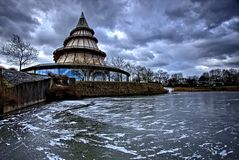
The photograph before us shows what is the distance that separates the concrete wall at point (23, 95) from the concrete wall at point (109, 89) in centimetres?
949

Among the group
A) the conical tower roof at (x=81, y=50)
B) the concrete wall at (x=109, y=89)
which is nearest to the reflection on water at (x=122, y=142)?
the concrete wall at (x=109, y=89)

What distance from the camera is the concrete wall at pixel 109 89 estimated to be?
96.5 feet

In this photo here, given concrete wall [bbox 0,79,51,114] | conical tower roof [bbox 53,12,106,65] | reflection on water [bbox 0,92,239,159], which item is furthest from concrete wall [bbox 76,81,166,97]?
reflection on water [bbox 0,92,239,159]

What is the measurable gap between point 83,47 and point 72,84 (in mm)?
23911

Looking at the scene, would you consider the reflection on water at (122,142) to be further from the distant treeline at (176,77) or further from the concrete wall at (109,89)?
the distant treeline at (176,77)

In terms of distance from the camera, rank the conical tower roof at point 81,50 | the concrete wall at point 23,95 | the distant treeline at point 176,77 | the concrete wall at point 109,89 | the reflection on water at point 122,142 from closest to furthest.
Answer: the reflection on water at point 122,142, the concrete wall at point 23,95, the concrete wall at point 109,89, the conical tower roof at point 81,50, the distant treeline at point 176,77

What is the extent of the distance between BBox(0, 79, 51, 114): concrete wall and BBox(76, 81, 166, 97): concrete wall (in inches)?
374

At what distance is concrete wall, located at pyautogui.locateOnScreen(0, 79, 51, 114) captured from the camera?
1082 cm

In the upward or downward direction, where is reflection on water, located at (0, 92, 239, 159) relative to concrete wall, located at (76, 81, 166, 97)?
downward

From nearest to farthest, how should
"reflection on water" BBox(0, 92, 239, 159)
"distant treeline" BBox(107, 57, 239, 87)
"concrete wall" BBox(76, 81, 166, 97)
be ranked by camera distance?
1. "reflection on water" BBox(0, 92, 239, 159)
2. "concrete wall" BBox(76, 81, 166, 97)
3. "distant treeline" BBox(107, 57, 239, 87)

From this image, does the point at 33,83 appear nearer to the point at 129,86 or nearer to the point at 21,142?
the point at 21,142

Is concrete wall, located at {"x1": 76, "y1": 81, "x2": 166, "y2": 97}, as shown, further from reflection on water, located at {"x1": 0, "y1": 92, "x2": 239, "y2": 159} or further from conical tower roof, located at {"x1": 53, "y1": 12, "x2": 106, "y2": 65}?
reflection on water, located at {"x1": 0, "y1": 92, "x2": 239, "y2": 159}

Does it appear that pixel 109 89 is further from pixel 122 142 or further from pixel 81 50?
pixel 122 142

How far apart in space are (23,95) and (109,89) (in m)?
19.9
